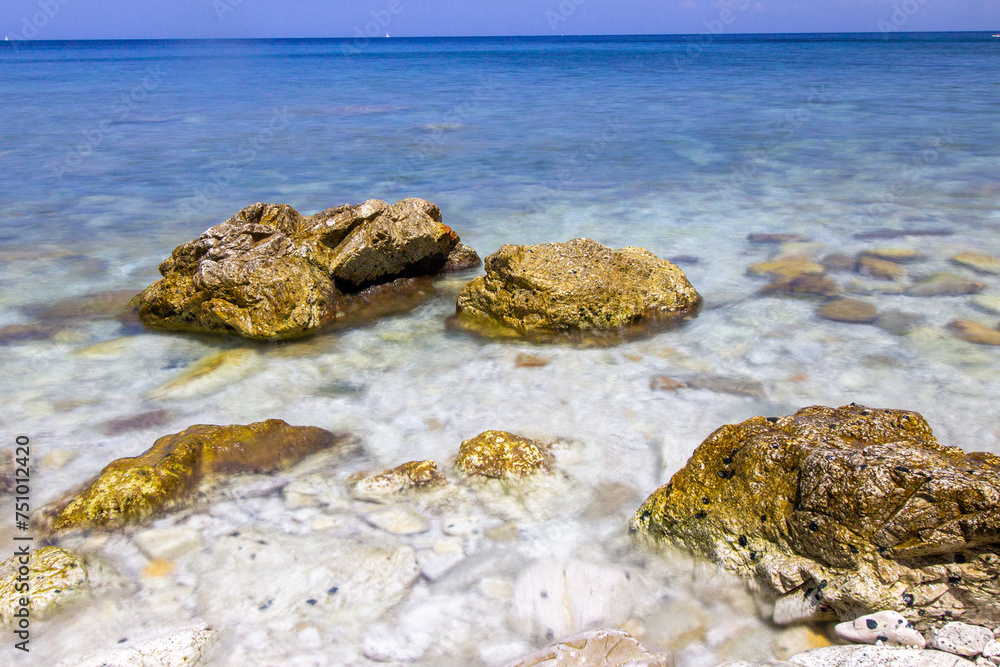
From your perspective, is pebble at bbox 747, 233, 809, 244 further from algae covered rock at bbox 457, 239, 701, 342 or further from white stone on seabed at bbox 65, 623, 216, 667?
white stone on seabed at bbox 65, 623, 216, 667

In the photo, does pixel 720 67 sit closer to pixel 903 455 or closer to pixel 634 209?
pixel 634 209

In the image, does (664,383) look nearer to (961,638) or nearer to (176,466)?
(961,638)

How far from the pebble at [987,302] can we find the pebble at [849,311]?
33.2 inches

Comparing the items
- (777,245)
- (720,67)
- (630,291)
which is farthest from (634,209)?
(720,67)

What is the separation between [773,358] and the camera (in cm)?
525

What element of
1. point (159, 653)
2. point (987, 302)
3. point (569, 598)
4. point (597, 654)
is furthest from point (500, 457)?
point (987, 302)

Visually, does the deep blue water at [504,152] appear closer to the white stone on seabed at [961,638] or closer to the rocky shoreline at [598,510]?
the rocky shoreline at [598,510]

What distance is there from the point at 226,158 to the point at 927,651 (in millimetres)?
13961

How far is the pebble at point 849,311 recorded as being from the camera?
5.82 metres

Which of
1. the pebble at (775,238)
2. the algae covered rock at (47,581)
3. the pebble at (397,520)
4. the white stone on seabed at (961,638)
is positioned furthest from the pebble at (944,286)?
the algae covered rock at (47,581)

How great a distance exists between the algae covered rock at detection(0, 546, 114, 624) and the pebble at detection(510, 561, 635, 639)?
5.76ft

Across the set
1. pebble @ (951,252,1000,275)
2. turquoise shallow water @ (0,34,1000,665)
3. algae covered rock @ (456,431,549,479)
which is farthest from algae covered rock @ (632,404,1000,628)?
pebble @ (951,252,1000,275)

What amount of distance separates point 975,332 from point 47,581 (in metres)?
5.98

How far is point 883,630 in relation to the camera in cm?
254
